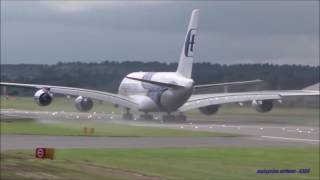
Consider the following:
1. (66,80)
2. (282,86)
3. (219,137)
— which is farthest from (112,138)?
(282,86)

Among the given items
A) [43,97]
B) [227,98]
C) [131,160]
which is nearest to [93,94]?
[43,97]

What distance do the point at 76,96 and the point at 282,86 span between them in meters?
17.3

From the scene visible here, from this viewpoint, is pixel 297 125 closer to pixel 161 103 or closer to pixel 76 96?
pixel 161 103

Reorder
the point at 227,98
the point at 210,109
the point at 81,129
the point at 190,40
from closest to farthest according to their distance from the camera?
the point at 81,129 < the point at 190,40 < the point at 210,109 < the point at 227,98

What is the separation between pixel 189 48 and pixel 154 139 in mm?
7664

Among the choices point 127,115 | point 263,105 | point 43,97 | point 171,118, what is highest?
point 263,105

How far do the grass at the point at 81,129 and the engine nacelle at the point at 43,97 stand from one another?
111cm

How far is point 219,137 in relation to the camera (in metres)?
35.1

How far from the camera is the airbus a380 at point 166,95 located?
26.5 metres

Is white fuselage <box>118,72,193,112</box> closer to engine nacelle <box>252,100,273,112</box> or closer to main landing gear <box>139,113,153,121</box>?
main landing gear <box>139,113,153,121</box>

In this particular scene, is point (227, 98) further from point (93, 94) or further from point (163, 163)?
point (163, 163)

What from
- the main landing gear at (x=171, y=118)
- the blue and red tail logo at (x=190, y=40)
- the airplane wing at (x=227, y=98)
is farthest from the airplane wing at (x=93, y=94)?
the airplane wing at (x=227, y=98)

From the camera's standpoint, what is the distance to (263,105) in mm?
55656

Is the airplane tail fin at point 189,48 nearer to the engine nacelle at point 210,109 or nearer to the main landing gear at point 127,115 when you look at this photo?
the main landing gear at point 127,115
